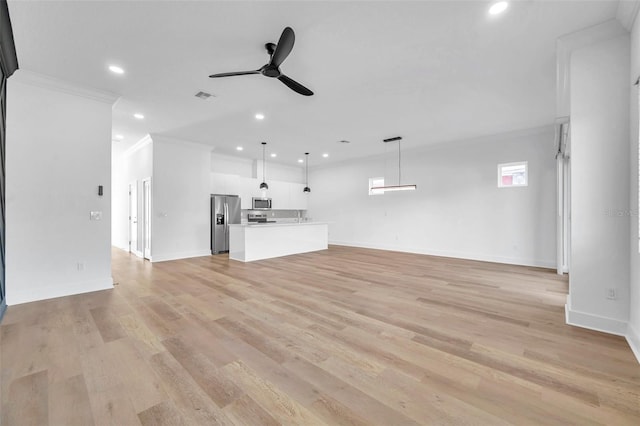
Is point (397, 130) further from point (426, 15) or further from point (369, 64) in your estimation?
point (426, 15)

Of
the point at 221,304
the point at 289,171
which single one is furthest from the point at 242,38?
the point at 289,171

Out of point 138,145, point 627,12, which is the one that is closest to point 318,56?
point 627,12

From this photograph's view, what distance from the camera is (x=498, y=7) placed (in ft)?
7.70

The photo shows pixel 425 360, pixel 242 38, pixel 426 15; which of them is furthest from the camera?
pixel 242 38

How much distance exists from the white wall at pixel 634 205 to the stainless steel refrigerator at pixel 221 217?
7619mm

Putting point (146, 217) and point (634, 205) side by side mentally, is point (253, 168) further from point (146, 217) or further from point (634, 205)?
point (634, 205)

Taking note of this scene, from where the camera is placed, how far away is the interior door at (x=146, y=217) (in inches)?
255

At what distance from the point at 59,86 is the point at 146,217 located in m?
3.61

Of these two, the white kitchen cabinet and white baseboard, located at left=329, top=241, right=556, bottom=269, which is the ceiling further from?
white baseboard, located at left=329, top=241, right=556, bottom=269

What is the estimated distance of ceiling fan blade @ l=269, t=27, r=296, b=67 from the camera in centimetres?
225

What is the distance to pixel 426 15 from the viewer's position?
246 centimetres

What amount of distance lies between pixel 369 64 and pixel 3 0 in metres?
3.55

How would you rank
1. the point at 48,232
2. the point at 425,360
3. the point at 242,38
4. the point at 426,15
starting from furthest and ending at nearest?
1. the point at 48,232
2. the point at 242,38
3. the point at 426,15
4. the point at 425,360

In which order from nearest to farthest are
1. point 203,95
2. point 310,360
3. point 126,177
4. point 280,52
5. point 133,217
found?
1. point 310,360
2. point 280,52
3. point 203,95
4. point 133,217
5. point 126,177
